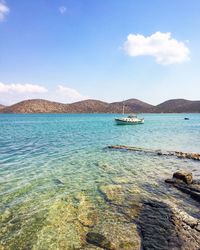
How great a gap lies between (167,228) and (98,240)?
2745 mm

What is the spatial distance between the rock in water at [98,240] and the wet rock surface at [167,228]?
4.03ft

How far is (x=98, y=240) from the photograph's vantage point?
8781 millimetres

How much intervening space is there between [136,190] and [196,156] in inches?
561

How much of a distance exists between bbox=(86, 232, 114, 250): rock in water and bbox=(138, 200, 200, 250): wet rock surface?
1.23 meters

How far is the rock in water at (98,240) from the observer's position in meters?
8.41

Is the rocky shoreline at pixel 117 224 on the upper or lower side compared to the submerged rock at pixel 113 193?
upper

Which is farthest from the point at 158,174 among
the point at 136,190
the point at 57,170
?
the point at 57,170

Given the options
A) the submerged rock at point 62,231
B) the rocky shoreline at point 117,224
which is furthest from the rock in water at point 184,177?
the submerged rock at point 62,231

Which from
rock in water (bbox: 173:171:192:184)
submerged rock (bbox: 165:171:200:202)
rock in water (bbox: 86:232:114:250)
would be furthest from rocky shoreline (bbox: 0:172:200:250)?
rock in water (bbox: 173:171:192:184)

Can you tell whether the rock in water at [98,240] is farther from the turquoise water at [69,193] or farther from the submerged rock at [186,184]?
the submerged rock at [186,184]

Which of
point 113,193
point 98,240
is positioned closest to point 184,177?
point 113,193

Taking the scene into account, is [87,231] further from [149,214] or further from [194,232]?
[194,232]

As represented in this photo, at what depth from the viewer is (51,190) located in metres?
14.8

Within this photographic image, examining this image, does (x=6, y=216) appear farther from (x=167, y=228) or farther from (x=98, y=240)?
(x=167, y=228)
